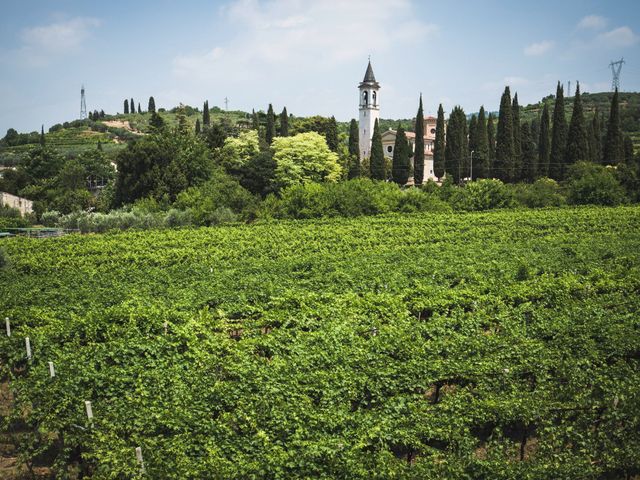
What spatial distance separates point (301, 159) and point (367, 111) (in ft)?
94.4

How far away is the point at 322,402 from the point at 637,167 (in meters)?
53.1

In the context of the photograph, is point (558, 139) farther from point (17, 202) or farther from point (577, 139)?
point (17, 202)

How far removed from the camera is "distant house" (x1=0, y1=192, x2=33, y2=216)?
201 feet

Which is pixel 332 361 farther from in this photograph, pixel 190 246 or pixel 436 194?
pixel 436 194

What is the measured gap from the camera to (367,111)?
82312 millimetres

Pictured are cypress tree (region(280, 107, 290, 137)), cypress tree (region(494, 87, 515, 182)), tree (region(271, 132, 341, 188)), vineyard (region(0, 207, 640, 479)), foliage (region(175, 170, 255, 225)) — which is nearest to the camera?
vineyard (region(0, 207, 640, 479))

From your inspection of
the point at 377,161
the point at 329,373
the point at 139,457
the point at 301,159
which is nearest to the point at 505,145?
the point at 377,161

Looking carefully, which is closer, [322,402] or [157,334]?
[322,402]

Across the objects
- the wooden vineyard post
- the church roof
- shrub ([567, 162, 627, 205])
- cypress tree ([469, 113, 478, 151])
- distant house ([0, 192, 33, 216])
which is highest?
the church roof

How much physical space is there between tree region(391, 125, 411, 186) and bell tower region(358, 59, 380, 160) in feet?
46.9

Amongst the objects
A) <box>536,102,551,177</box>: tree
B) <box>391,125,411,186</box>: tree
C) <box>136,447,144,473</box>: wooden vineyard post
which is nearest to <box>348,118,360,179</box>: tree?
<box>391,125,411,186</box>: tree

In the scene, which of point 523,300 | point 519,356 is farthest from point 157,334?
point 523,300

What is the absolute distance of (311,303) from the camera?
16219mm

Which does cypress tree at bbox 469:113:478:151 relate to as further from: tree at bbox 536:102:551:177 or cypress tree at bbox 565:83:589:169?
cypress tree at bbox 565:83:589:169
